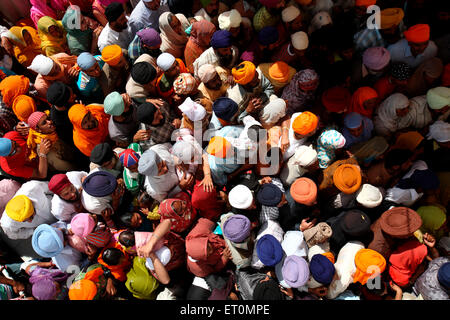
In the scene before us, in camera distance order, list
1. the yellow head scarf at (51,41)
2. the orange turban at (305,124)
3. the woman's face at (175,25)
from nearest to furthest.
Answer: the orange turban at (305,124), the woman's face at (175,25), the yellow head scarf at (51,41)

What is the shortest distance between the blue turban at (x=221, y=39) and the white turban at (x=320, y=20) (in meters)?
1.33

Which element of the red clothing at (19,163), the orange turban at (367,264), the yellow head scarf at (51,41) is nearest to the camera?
the orange turban at (367,264)

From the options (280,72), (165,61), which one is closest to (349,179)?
(280,72)

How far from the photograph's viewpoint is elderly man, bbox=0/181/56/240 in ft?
12.0

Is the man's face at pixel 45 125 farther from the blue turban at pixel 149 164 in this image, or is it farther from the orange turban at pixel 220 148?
the orange turban at pixel 220 148

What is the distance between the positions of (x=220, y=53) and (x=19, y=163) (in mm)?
3389

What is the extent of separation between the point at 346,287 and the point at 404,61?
3.16 meters

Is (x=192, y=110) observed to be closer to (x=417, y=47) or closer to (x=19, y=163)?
(x=19, y=163)

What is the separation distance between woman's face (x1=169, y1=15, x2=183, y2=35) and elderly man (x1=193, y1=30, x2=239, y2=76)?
0.58m

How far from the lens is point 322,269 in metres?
3.07

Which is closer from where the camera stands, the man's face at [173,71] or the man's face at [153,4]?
the man's face at [173,71]

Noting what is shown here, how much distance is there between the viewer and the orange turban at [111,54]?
14.3 feet

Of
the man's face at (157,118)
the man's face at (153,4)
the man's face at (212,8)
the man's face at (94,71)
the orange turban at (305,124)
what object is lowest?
A: the orange turban at (305,124)

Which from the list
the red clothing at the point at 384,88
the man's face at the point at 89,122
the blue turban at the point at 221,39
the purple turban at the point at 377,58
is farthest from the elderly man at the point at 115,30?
the red clothing at the point at 384,88
